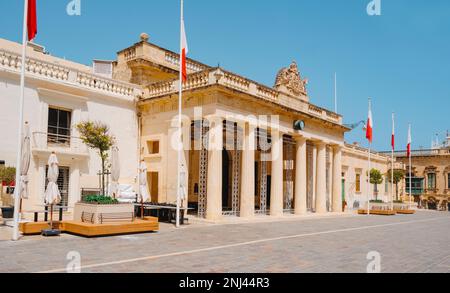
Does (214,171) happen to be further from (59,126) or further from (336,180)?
(336,180)

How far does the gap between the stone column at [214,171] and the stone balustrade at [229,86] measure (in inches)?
70.2

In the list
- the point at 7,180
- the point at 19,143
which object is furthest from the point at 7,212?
the point at 19,143

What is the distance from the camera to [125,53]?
2189 cm

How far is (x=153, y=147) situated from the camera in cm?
2094

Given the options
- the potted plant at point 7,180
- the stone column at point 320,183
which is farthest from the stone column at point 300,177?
the potted plant at point 7,180

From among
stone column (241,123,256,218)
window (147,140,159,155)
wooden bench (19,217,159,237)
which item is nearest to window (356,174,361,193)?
stone column (241,123,256,218)

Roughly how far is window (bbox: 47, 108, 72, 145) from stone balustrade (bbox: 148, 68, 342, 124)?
A: 435 cm

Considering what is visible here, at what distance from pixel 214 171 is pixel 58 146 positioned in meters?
6.60

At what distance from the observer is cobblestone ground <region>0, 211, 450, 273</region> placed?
783 cm

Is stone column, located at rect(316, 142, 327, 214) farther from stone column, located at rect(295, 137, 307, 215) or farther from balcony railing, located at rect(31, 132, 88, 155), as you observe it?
balcony railing, located at rect(31, 132, 88, 155)

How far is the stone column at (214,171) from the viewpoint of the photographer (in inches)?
685

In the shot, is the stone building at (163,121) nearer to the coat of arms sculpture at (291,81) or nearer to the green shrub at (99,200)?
the coat of arms sculpture at (291,81)
